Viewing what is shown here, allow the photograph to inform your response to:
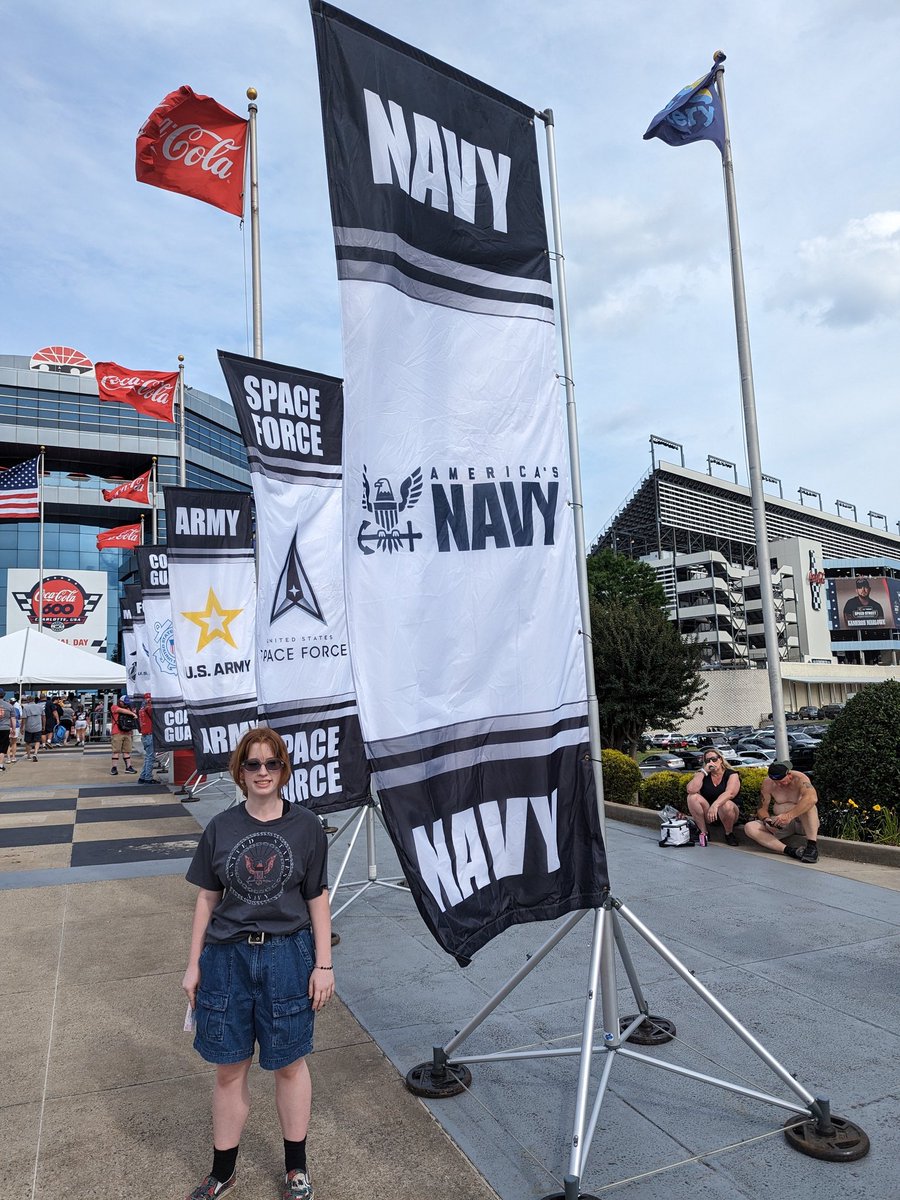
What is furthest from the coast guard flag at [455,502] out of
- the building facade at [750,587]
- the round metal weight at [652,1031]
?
the building facade at [750,587]

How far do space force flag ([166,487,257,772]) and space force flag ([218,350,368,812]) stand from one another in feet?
7.38

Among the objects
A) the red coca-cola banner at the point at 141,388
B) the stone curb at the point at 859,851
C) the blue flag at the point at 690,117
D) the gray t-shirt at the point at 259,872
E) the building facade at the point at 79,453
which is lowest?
the stone curb at the point at 859,851

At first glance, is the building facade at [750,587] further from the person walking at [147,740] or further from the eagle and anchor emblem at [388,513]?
the eagle and anchor emblem at [388,513]

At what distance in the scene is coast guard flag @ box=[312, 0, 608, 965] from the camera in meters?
3.06

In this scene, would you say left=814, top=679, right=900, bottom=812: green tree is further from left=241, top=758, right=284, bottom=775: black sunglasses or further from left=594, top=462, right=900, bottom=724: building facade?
left=594, top=462, right=900, bottom=724: building facade

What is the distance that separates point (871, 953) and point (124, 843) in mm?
8123

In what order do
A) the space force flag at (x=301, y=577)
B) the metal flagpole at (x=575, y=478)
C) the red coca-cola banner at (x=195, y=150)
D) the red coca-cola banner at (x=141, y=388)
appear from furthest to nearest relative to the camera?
the red coca-cola banner at (x=141, y=388), the red coca-cola banner at (x=195, y=150), the space force flag at (x=301, y=577), the metal flagpole at (x=575, y=478)

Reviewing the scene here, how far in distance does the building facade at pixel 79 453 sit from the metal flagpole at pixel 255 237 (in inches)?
1815

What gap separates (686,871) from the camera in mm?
8094

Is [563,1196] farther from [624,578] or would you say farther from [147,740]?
[624,578]

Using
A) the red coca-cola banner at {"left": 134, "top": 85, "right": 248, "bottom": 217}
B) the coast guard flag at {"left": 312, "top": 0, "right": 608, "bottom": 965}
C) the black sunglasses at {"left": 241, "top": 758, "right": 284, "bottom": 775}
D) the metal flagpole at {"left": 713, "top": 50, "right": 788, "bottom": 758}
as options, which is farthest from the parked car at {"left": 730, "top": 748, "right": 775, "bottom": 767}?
the black sunglasses at {"left": 241, "top": 758, "right": 284, "bottom": 775}

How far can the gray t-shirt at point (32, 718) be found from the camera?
22766 millimetres

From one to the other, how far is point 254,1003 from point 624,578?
55.8m

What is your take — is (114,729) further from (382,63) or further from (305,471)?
(382,63)
